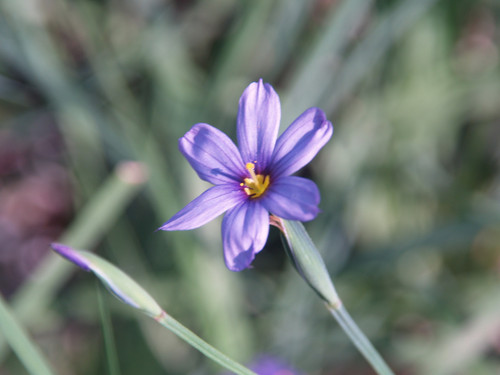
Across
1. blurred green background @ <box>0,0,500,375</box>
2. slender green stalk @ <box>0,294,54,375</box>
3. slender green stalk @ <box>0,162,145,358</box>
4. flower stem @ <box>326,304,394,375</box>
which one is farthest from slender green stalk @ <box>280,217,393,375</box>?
blurred green background @ <box>0,0,500,375</box>

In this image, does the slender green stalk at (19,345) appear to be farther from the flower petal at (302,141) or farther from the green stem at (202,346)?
the flower petal at (302,141)

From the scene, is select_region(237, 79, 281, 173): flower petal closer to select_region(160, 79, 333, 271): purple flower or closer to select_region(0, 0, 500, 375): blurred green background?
select_region(160, 79, 333, 271): purple flower

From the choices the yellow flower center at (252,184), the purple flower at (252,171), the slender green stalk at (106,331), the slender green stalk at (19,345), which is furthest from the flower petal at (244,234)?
the slender green stalk at (19,345)

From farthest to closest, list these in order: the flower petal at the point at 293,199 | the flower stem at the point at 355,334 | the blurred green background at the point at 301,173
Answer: the blurred green background at the point at 301,173 < the flower stem at the point at 355,334 < the flower petal at the point at 293,199

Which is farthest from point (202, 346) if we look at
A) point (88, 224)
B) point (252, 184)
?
point (88, 224)

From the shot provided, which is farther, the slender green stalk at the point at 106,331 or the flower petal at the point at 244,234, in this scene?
the slender green stalk at the point at 106,331

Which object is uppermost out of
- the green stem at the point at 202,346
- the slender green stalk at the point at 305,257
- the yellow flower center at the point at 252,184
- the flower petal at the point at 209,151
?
the flower petal at the point at 209,151

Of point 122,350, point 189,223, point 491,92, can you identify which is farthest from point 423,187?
point 189,223

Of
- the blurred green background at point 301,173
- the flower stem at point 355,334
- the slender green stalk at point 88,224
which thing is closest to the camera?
the flower stem at point 355,334
